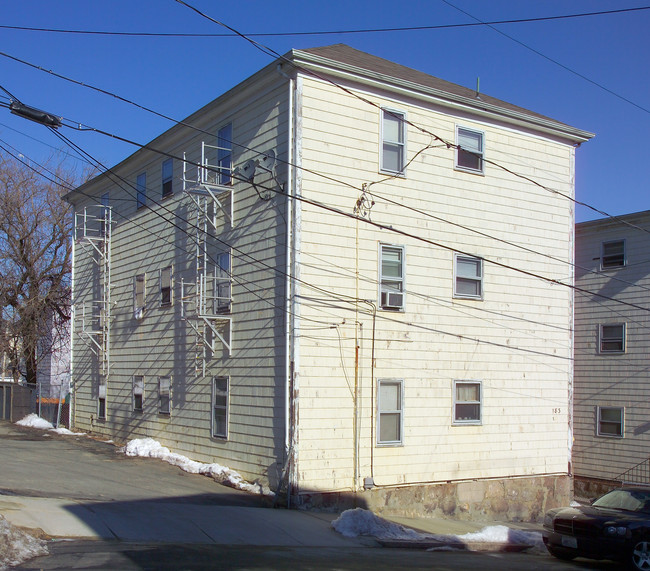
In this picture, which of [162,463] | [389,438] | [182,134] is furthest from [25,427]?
[389,438]

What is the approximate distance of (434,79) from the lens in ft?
64.1

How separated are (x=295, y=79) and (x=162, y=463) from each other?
33.0 feet

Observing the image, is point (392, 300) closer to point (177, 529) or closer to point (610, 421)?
point (177, 529)

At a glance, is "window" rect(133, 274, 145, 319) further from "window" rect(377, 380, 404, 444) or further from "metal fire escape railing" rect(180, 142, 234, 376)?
"window" rect(377, 380, 404, 444)

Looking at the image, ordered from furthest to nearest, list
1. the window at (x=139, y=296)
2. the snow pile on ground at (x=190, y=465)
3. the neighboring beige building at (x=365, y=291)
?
the window at (x=139, y=296) < the snow pile on ground at (x=190, y=465) < the neighboring beige building at (x=365, y=291)

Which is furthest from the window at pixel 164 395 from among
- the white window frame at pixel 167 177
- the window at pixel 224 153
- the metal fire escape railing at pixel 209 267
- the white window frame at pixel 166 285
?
the window at pixel 224 153

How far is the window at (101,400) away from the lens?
77.5ft

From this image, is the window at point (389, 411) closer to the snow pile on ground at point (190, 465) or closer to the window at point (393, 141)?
the snow pile on ground at point (190, 465)

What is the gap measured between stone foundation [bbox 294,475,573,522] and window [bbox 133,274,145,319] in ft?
31.0

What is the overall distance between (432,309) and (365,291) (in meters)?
2.00

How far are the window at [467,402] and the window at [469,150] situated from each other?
526 cm

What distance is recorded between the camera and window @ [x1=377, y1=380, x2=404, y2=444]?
15703 millimetres

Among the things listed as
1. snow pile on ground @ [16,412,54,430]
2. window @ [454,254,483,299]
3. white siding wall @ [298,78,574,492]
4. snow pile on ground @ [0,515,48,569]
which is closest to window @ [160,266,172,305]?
white siding wall @ [298,78,574,492]

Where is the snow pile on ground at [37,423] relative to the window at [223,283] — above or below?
below
